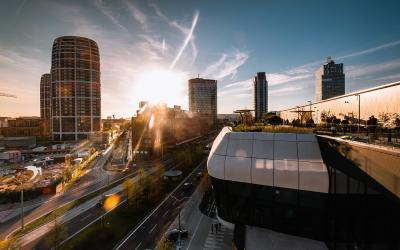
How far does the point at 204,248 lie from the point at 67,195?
3681 cm

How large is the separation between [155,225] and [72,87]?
409 ft

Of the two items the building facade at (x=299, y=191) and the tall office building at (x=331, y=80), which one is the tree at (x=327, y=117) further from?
the tall office building at (x=331, y=80)

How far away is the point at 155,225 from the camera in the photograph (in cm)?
3497

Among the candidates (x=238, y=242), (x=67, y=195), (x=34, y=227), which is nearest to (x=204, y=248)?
(x=238, y=242)

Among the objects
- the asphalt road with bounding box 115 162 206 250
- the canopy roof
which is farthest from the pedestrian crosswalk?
the canopy roof

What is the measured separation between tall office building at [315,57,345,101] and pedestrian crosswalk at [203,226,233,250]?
186846 millimetres

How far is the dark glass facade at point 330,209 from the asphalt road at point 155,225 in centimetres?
1414

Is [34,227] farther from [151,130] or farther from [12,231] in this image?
[151,130]

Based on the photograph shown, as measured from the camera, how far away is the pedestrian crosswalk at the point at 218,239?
29.4 metres

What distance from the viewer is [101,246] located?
29.0 m

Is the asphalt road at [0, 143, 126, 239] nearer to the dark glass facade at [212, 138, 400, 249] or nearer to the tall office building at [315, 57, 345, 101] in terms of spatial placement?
the dark glass facade at [212, 138, 400, 249]

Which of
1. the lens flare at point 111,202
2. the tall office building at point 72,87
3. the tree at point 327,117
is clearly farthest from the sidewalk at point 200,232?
the tall office building at point 72,87

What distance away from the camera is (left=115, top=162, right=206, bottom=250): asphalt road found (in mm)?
29797

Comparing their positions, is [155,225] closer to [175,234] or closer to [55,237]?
[175,234]
